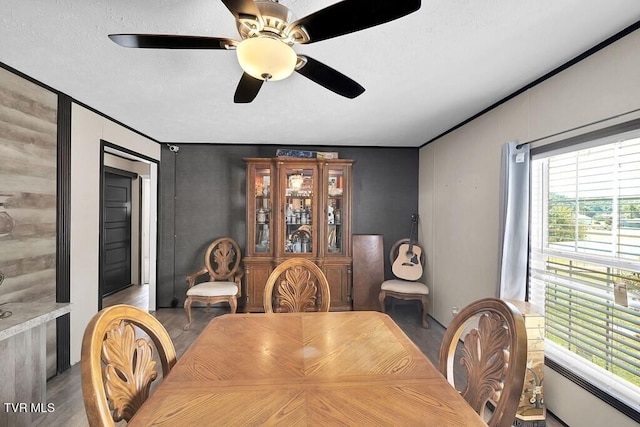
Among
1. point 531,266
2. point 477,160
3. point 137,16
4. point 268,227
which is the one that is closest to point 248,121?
point 268,227

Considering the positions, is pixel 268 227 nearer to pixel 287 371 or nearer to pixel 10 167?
pixel 10 167

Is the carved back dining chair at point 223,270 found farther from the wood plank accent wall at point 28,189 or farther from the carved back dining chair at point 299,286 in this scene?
the carved back dining chair at point 299,286

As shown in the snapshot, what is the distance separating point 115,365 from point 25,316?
1.23m

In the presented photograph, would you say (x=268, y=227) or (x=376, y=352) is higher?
(x=268, y=227)

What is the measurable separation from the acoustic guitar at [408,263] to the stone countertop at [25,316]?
341 centimetres

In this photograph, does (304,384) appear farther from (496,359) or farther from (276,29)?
(276,29)

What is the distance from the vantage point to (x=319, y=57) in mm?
1841

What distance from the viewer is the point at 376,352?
1.26m

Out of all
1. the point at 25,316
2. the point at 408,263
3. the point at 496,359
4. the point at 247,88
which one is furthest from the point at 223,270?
the point at 496,359

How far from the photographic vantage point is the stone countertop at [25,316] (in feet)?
4.97

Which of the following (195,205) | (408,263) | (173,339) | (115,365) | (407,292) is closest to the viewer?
(115,365)

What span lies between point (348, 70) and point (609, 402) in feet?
8.09

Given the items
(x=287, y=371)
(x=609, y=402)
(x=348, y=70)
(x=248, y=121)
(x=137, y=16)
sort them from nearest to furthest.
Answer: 1. (x=287, y=371)
2. (x=137, y=16)
3. (x=609, y=402)
4. (x=348, y=70)
5. (x=248, y=121)

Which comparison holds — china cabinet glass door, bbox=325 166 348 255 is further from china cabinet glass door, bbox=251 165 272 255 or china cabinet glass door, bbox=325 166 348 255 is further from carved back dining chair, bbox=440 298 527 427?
carved back dining chair, bbox=440 298 527 427
